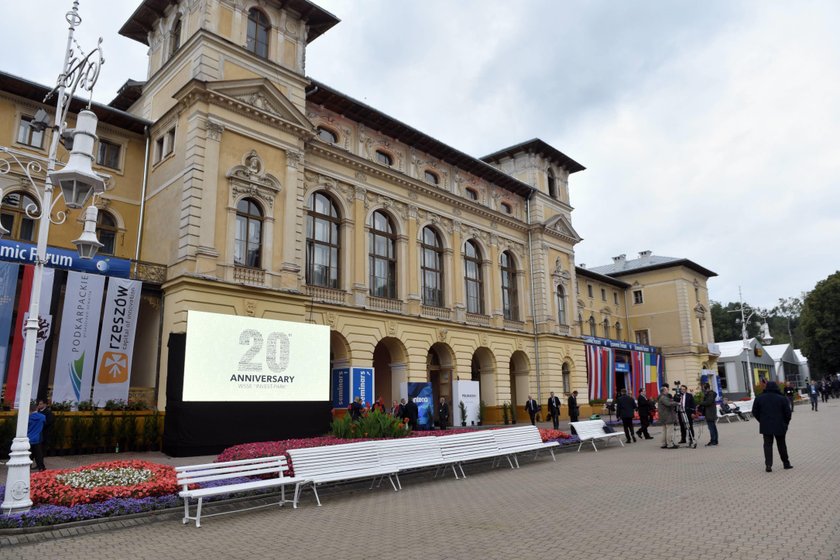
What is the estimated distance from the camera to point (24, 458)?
855 centimetres

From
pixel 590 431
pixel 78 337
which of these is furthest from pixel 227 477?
pixel 78 337

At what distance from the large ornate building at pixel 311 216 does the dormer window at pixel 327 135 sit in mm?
221

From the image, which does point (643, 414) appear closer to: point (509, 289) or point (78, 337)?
point (509, 289)

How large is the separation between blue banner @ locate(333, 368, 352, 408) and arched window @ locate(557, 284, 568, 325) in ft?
61.7

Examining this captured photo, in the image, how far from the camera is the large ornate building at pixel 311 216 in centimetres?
2200

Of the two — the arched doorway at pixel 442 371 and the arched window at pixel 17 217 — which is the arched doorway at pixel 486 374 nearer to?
the arched doorway at pixel 442 371

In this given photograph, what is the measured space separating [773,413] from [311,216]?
20.3 meters

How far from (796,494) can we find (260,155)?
21.0m

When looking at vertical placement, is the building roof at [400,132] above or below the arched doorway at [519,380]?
above

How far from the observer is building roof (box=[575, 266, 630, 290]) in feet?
165

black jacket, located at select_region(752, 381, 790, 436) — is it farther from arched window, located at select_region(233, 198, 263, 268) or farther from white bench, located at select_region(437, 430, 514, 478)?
arched window, located at select_region(233, 198, 263, 268)

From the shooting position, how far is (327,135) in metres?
28.7

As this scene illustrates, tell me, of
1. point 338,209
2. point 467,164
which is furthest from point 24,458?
point 467,164

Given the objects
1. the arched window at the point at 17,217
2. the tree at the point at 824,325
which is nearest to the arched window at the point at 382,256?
the arched window at the point at 17,217
